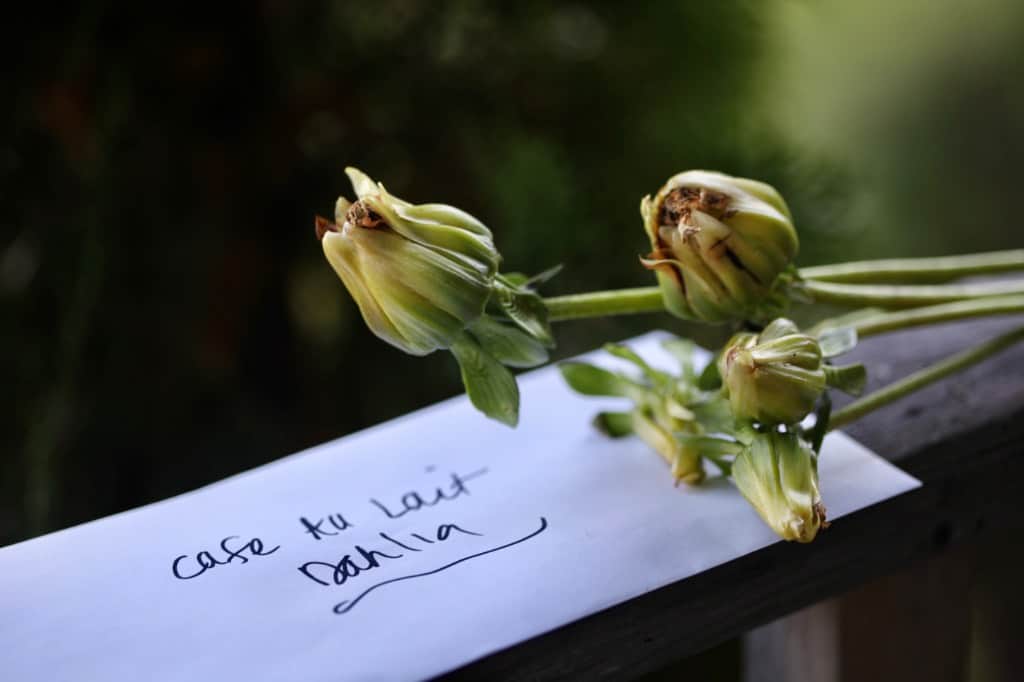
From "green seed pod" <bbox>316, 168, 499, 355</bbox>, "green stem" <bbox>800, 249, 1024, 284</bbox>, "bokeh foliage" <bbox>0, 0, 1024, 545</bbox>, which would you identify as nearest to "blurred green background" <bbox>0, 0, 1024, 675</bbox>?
"bokeh foliage" <bbox>0, 0, 1024, 545</bbox>

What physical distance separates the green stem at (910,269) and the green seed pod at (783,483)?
0.07 meters

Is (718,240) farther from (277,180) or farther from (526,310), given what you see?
(277,180)

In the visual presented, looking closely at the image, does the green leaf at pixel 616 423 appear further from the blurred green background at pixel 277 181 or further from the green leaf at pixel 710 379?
the blurred green background at pixel 277 181

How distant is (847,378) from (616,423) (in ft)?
0.24

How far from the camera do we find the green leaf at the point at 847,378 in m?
0.27

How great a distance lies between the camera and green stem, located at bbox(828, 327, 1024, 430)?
0.93 ft

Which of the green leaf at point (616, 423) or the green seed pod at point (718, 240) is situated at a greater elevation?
the green seed pod at point (718, 240)

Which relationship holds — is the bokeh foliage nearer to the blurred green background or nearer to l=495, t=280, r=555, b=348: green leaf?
the blurred green background

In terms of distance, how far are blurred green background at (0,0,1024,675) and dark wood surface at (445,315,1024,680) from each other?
19 cm

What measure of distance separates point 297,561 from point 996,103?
1.02 meters

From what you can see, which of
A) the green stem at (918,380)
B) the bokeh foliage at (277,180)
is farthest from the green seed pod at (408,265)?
the bokeh foliage at (277,180)

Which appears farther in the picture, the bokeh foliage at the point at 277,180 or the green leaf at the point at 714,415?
the bokeh foliage at the point at 277,180

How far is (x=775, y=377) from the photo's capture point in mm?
241

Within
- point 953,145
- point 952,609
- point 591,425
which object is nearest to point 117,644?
point 591,425
